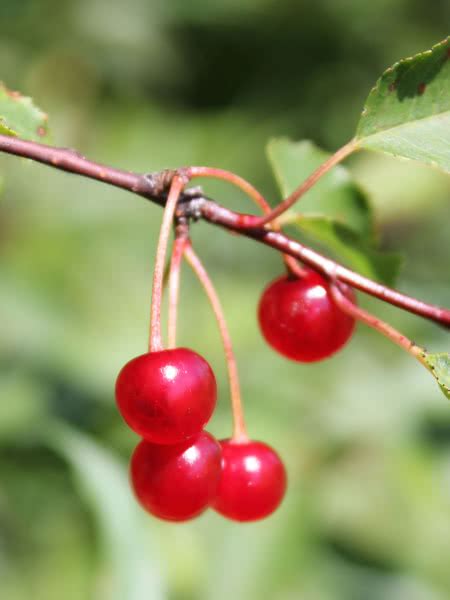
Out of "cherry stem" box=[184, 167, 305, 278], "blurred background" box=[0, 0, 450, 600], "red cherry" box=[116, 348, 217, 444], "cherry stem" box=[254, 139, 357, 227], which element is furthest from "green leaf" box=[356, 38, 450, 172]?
"blurred background" box=[0, 0, 450, 600]

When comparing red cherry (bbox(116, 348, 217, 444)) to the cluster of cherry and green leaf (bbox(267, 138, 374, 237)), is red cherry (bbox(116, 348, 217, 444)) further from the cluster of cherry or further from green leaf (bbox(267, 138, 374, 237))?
green leaf (bbox(267, 138, 374, 237))

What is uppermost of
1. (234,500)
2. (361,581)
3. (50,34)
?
(50,34)

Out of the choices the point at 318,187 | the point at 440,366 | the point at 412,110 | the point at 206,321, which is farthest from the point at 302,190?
the point at 206,321

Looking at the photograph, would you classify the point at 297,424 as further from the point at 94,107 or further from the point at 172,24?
the point at 172,24

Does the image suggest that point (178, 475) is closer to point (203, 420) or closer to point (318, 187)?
Result: point (203, 420)

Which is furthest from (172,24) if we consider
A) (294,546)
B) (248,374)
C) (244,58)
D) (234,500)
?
(234,500)

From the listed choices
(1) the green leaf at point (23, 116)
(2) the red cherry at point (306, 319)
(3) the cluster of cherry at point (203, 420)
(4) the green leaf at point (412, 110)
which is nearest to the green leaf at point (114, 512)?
(3) the cluster of cherry at point (203, 420)

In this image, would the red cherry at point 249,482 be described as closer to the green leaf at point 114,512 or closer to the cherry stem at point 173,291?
the cherry stem at point 173,291
